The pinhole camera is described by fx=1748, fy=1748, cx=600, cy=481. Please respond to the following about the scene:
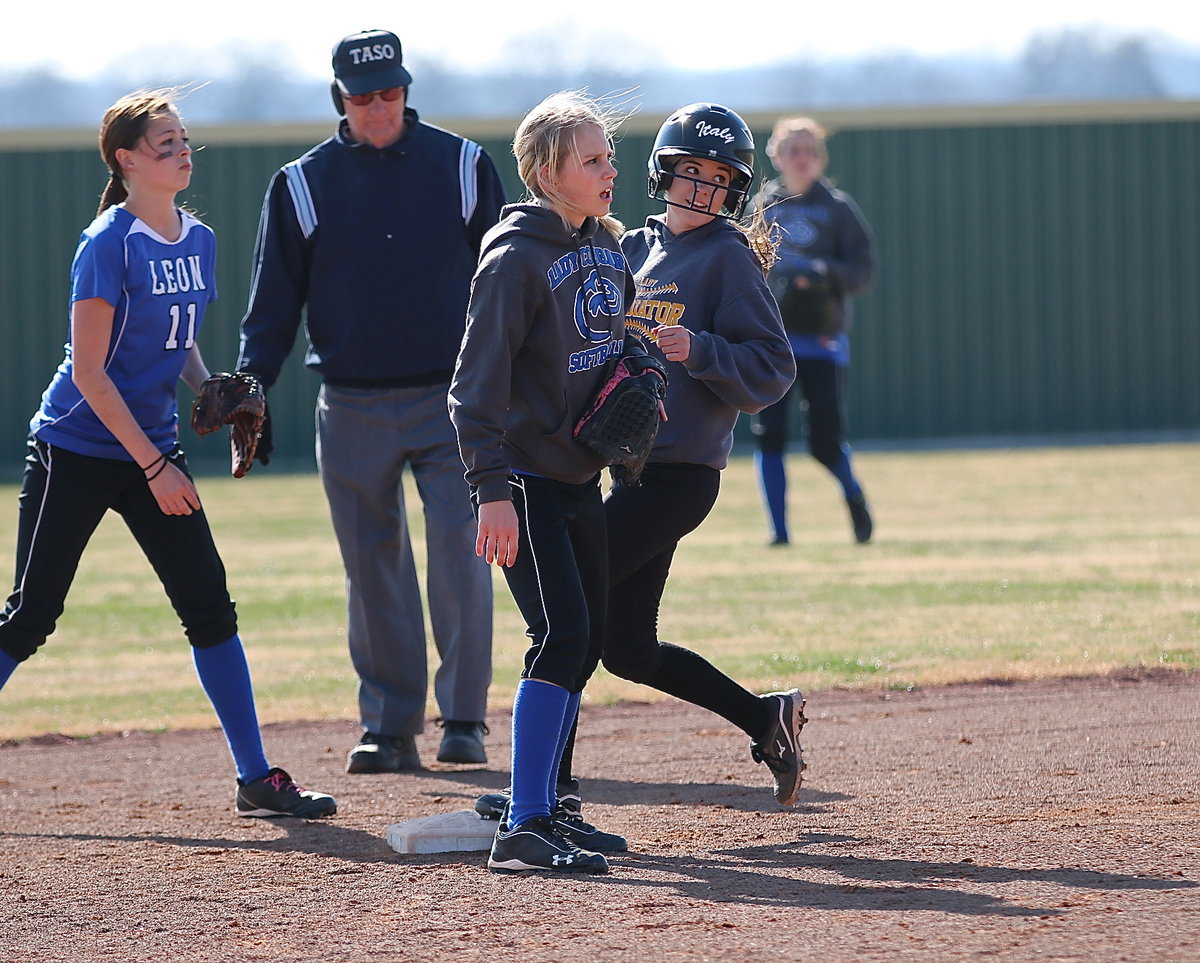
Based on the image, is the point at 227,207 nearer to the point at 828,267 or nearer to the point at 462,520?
the point at 828,267

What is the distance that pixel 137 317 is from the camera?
4.81 metres

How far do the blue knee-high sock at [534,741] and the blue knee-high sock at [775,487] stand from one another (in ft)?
21.4

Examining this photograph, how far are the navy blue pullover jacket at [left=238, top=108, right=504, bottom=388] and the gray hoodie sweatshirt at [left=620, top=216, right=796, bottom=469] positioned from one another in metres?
1.11

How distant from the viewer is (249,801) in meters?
5.02

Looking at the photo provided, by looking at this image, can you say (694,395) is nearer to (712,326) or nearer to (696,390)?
(696,390)

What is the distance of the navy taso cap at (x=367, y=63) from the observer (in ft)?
18.1

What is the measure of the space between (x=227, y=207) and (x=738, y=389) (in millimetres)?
16457

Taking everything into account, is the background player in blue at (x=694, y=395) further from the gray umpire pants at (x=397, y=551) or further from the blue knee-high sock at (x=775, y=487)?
the blue knee-high sock at (x=775, y=487)

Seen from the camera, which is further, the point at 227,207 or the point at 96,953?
the point at 227,207

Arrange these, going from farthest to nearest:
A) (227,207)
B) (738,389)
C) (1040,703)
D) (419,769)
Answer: (227,207)
(1040,703)
(419,769)
(738,389)

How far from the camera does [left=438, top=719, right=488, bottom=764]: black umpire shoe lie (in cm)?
566

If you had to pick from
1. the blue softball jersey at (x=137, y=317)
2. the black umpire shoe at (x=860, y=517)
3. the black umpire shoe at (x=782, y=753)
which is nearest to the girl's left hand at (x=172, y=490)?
the blue softball jersey at (x=137, y=317)

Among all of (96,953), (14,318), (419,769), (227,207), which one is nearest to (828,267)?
(419,769)

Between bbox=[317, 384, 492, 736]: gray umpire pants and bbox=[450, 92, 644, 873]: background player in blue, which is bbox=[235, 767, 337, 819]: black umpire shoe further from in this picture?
bbox=[450, 92, 644, 873]: background player in blue
